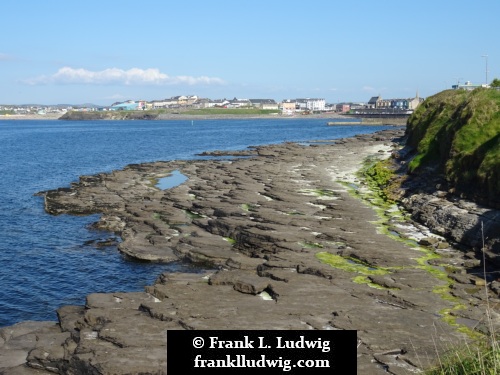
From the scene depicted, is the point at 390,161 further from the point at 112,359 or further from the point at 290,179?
the point at 112,359

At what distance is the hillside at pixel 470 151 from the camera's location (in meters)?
38.5

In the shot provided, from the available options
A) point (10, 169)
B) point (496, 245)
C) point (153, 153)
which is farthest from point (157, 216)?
point (153, 153)

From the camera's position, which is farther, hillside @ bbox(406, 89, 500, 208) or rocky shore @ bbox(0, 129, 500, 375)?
hillside @ bbox(406, 89, 500, 208)

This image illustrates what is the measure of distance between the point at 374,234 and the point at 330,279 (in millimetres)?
9745

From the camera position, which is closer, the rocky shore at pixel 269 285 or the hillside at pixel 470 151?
the rocky shore at pixel 269 285

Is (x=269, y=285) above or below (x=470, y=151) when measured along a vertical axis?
below

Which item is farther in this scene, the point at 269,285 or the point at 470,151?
the point at 470,151

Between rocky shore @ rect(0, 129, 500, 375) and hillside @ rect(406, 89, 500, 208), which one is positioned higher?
hillside @ rect(406, 89, 500, 208)

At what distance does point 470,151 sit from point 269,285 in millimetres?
25880

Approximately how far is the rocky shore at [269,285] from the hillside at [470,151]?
18.3 ft

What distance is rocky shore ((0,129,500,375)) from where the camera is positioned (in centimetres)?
1956

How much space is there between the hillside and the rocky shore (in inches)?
220

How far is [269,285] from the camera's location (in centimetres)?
2591

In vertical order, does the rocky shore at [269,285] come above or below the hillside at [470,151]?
below
